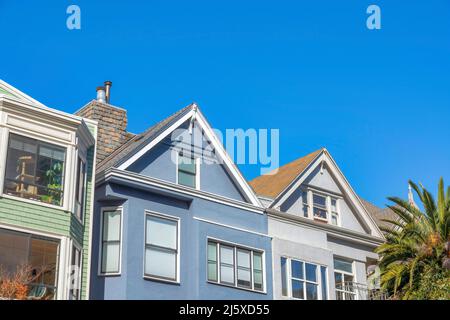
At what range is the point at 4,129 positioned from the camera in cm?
2844

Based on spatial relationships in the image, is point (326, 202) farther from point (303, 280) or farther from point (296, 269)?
point (303, 280)

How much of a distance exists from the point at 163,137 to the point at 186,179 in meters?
2.02

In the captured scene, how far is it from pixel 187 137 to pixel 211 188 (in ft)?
7.70

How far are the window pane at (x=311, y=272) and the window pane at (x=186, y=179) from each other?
21.4 ft

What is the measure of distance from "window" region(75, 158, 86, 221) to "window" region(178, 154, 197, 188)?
446 cm

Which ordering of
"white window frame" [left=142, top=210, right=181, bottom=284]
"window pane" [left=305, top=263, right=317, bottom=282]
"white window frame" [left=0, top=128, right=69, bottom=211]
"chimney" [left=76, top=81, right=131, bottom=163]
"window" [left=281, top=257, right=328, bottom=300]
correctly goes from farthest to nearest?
1. "window pane" [left=305, top=263, right=317, bottom=282]
2. "chimney" [left=76, top=81, right=131, bottom=163]
3. "window" [left=281, top=257, right=328, bottom=300]
4. "white window frame" [left=142, top=210, right=181, bottom=284]
5. "white window frame" [left=0, top=128, right=69, bottom=211]

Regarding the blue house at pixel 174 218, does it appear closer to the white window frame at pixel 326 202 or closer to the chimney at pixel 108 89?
the chimney at pixel 108 89

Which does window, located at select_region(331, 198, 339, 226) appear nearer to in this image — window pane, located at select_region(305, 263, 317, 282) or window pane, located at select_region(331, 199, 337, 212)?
window pane, located at select_region(331, 199, 337, 212)

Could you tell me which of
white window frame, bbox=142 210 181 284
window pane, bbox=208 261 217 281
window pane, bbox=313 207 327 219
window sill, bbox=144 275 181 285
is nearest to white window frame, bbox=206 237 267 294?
window pane, bbox=208 261 217 281

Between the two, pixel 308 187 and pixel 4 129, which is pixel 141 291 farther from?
pixel 308 187

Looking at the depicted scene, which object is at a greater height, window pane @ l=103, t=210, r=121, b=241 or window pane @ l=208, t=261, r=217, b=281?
window pane @ l=103, t=210, r=121, b=241

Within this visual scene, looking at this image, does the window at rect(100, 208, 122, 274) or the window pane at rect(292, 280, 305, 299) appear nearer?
the window at rect(100, 208, 122, 274)

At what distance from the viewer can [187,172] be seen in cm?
3400

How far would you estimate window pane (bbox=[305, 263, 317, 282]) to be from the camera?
36000mm
